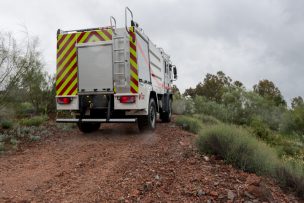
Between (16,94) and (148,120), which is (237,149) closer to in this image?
(148,120)

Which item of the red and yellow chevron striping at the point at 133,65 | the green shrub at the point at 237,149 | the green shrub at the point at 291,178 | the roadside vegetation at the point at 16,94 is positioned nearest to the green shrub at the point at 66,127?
the roadside vegetation at the point at 16,94

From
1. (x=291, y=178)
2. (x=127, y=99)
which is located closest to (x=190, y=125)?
(x=127, y=99)

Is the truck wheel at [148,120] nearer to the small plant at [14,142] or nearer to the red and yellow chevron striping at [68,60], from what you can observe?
the red and yellow chevron striping at [68,60]

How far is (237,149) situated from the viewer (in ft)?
16.8

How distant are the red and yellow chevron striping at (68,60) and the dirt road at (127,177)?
1.97m

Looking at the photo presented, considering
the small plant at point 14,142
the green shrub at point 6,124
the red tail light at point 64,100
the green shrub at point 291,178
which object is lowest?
the green shrub at point 291,178

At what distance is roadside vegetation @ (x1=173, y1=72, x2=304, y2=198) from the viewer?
16.1 feet

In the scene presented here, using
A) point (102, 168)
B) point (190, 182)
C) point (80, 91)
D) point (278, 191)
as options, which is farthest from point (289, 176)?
point (80, 91)

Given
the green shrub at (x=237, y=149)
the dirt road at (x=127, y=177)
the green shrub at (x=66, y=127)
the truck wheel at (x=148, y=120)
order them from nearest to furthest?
1. the dirt road at (x=127, y=177)
2. the green shrub at (x=237, y=149)
3. the truck wheel at (x=148, y=120)
4. the green shrub at (x=66, y=127)

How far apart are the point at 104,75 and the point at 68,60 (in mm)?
1183

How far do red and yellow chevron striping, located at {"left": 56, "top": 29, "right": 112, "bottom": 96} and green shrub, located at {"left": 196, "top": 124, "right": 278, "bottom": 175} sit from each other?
13.6 feet

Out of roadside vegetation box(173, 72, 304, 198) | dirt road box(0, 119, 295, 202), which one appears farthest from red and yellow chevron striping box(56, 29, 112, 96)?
roadside vegetation box(173, 72, 304, 198)

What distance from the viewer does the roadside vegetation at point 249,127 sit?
16.1 feet

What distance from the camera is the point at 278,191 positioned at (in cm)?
440
